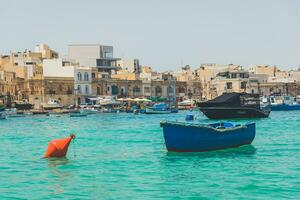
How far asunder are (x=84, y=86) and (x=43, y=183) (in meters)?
97.2

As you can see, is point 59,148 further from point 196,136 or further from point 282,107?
point 282,107

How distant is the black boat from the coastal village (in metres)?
40.3

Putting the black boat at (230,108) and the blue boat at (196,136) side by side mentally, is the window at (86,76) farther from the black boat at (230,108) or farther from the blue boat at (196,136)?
the blue boat at (196,136)

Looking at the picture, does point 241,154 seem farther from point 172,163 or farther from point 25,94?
point 25,94

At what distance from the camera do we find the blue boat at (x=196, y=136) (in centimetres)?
3591

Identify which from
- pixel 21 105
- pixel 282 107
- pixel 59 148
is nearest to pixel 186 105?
pixel 282 107

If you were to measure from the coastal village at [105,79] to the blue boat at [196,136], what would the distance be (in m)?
81.8

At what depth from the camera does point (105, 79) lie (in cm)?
12950

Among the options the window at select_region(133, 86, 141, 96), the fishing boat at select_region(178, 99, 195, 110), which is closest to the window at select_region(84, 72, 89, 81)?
the window at select_region(133, 86, 141, 96)

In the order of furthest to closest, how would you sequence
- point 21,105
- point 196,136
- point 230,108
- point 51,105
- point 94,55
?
1. point 94,55
2. point 51,105
3. point 21,105
4. point 230,108
5. point 196,136

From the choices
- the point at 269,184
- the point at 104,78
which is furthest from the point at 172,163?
the point at 104,78

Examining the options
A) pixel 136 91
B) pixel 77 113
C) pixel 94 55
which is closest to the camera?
pixel 77 113

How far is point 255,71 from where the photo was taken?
170 metres

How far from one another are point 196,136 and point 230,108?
49801mm
